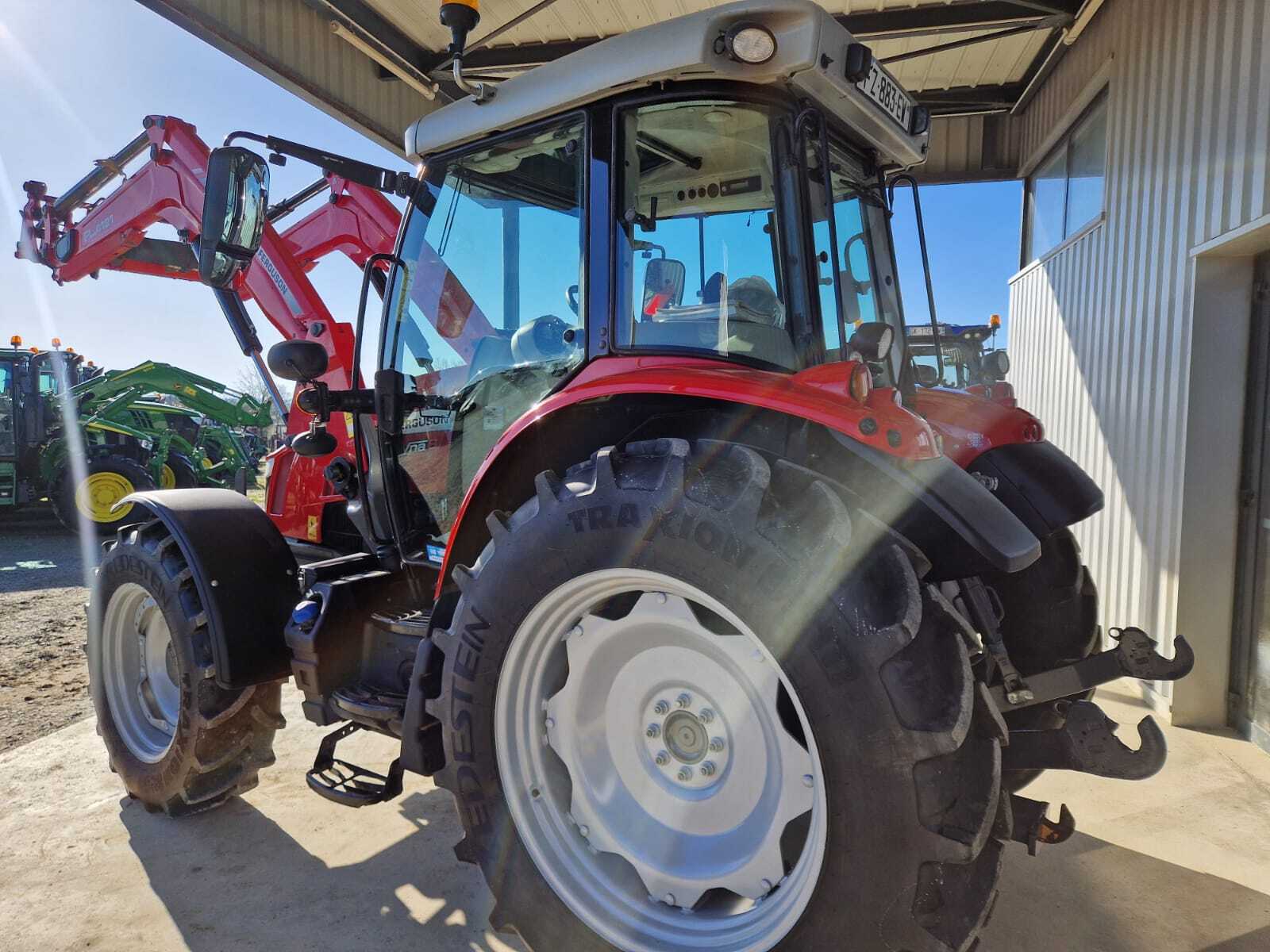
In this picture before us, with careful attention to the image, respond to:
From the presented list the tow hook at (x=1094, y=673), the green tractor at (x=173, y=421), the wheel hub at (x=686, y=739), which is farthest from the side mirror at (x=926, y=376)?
the green tractor at (x=173, y=421)

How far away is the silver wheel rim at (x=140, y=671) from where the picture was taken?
10.3 feet

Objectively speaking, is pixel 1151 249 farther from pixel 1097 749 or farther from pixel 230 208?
pixel 230 208

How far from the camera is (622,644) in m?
2.03

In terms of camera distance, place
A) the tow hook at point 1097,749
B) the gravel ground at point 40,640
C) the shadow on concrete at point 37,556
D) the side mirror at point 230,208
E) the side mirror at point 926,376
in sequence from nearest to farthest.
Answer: the tow hook at point 1097,749
the side mirror at point 230,208
the side mirror at point 926,376
the gravel ground at point 40,640
the shadow on concrete at point 37,556

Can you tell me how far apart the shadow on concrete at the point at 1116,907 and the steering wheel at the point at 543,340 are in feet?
6.62

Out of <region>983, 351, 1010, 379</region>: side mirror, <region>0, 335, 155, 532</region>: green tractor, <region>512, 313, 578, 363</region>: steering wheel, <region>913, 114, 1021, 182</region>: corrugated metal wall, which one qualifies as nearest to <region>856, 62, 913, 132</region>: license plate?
<region>512, 313, 578, 363</region>: steering wheel

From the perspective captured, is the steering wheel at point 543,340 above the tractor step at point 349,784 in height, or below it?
above

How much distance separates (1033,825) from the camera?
194cm

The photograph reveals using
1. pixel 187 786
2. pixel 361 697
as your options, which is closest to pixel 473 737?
pixel 361 697

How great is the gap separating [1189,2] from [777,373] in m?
3.81

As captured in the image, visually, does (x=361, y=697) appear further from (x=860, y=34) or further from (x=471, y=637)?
(x=860, y=34)

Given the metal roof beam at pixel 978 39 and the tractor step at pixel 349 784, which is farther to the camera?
the metal roof beam at pixel 978 39

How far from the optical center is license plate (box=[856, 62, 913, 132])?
88.4 inches

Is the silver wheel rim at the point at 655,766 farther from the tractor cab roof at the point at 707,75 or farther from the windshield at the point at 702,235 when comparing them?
the tractor cab roof at the point at 707,75
